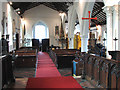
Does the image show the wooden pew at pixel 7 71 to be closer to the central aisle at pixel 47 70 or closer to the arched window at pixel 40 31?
the central aisle at pixel 47 70

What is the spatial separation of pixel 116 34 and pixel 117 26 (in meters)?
0.30

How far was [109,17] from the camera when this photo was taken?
6.39m

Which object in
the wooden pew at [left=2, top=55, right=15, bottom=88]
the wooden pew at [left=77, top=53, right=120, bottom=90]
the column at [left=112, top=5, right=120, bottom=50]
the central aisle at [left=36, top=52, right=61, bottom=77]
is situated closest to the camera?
the wooden pew at [left=77, top=53, right=120, bottom=90]

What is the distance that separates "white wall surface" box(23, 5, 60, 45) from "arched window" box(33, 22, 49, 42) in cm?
212

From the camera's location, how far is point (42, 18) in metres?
21.8

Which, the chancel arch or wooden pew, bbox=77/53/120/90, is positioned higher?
the chancel arch

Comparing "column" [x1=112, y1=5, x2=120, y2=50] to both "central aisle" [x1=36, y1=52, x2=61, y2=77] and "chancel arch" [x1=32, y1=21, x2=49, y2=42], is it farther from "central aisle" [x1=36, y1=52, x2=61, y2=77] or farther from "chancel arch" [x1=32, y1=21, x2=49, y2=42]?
"chancel arch" [x1=32, y1=21, x2=49, y2=42]

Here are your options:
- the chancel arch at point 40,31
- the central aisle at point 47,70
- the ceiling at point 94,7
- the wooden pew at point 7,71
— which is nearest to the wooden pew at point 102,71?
the wooden pew at point 7,71

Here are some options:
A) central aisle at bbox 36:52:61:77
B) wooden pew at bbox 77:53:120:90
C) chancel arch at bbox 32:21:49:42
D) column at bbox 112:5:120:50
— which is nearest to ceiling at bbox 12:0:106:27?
chancel arch at bbox 32:21:49:42

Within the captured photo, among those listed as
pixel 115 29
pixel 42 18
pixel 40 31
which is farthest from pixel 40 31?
pixel 115 29

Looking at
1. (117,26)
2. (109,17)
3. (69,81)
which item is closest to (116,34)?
(117,26)

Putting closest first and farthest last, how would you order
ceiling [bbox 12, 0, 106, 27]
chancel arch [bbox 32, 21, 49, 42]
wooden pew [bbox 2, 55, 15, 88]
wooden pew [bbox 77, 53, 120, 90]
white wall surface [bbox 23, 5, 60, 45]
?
wooden pew [bbox 77, 53, 120, 90] → wooden pew [bbox 2, 55, 15, 88] → ceiling [bbox 12, 0, 106, 27] → white wall surface [bbox 23, 5, 60, 45] → chancel arch [bbox 32, 21, 49, 42]

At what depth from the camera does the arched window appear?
78.4 feet

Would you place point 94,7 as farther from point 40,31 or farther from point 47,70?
point 40,31
